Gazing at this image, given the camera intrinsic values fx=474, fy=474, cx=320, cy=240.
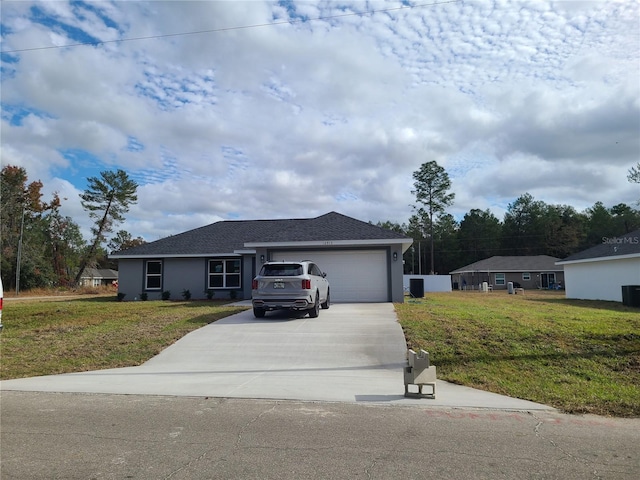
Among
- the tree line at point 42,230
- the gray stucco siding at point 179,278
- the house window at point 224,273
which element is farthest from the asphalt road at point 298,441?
the tree line at point 42,230

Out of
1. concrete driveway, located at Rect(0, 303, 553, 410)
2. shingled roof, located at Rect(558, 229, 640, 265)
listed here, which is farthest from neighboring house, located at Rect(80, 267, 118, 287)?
concrete driveway, located at Rect(0, 303, 553, 410)

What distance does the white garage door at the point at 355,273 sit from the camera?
20.5 m

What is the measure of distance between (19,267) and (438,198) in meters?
55.1

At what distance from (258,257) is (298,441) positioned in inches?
659

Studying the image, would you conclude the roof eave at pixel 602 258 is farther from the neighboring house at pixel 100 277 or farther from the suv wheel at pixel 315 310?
the neighboring house at pixel 100 277

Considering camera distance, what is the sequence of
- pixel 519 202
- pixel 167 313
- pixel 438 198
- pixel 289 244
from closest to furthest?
pixel 167 313 < pixel 289 244 < pixel 438 198 < pixel 519 202

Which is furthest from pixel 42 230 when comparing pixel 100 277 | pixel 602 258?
pixel 602 258

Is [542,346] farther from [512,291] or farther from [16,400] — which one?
[512,291]

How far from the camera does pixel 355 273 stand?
20703 millimetres

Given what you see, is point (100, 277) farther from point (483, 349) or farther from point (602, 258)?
point (483, 349)

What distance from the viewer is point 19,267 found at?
5009 centimetres

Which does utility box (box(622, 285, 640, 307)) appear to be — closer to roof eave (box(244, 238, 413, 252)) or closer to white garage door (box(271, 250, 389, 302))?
roof eave (box(244, 238, 413, 252))

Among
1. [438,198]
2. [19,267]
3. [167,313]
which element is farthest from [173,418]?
[438,198]

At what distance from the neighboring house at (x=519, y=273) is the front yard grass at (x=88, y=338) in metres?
50.7
